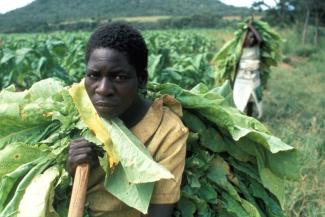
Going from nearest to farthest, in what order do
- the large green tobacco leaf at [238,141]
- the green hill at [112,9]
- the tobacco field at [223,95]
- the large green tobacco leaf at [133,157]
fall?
the large green tobacco leaf at [133,157] → the large green tobacco leaf at [238,141] → the tobacco field at [223,95] → the green hill at [112,9]

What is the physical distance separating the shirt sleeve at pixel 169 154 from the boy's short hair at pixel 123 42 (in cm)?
22

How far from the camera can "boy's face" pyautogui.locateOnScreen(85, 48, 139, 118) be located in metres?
1.76

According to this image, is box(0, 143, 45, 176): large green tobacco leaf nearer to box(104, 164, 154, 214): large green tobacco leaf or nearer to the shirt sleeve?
box(104, 164, 154, 214): large green tobacco leaf

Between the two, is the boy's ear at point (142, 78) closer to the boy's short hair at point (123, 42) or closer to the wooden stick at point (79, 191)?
the boy's short hair at point (123, 42)

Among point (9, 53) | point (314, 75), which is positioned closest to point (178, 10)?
point (314, 75)

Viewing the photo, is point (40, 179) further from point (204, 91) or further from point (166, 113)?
point (204, 91)

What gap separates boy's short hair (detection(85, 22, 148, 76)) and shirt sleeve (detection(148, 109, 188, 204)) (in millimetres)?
224

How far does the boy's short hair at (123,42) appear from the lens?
1.79 metres

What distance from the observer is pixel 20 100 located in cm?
222

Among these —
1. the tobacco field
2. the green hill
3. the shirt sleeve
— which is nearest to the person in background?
the tobacco field

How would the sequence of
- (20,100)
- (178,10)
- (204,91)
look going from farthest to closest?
1. (178,10)
2. (204,91)
3. (20,100)

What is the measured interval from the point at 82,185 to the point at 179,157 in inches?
13.7

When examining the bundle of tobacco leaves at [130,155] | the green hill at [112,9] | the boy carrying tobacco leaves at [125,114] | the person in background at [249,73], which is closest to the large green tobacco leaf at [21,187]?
the bundle of tobacco leaves at [130,155]

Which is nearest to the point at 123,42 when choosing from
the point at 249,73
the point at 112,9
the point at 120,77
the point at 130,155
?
the point at 120,77
